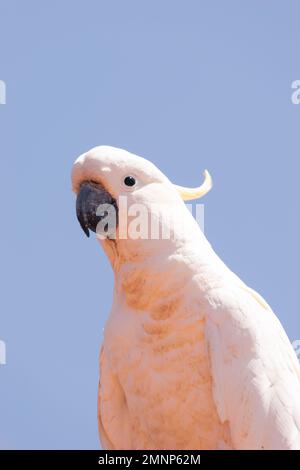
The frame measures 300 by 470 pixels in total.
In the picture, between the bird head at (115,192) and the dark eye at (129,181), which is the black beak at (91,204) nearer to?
the bird head at (115,192)

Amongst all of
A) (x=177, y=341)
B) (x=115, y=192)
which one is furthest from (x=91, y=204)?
(x=177, y=341)

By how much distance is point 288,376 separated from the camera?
7.65m

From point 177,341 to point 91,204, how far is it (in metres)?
0.99

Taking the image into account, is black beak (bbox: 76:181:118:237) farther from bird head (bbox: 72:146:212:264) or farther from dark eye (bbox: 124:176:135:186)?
dark eye (bbox: 124:176:135:186)

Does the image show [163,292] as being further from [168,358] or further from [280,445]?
[280,445]

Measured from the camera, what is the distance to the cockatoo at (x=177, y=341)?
7516mm

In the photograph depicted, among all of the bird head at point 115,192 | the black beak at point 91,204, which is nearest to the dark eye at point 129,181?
the bird head at point 115,192

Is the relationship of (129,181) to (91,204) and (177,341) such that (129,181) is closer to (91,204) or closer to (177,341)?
(91,204)

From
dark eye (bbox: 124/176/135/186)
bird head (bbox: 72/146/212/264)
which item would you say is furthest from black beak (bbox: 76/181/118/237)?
dark eye (bbox: 124/176/135/186)

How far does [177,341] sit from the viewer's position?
304 inches

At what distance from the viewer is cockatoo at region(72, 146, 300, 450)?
752cm

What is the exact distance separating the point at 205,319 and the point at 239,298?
0.24 metres

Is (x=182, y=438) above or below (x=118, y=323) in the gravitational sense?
below
